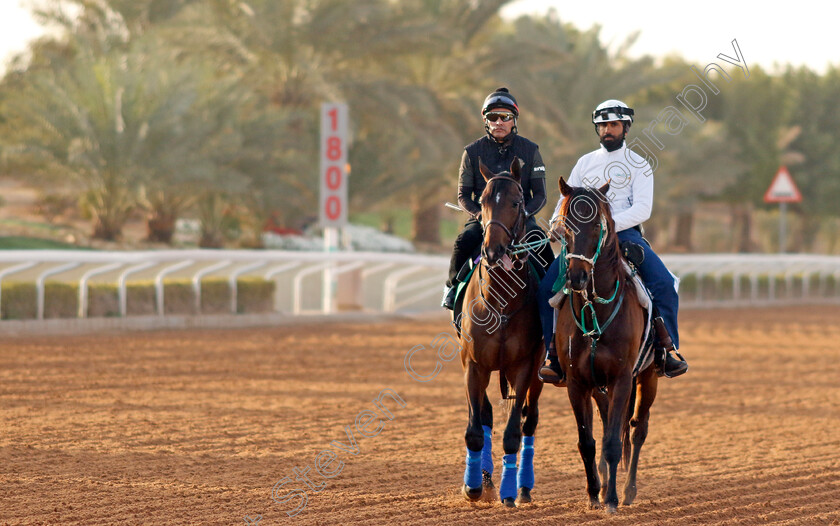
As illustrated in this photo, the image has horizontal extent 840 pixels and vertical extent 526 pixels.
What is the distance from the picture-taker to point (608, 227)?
237 inches

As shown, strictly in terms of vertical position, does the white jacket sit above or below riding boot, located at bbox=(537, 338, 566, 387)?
above

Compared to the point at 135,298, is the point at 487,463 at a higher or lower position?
lower

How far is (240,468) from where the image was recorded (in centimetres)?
709

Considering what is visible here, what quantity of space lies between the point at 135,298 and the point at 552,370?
11.0m

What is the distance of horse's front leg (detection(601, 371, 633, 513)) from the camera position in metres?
6.11

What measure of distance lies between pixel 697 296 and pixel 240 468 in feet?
66.2

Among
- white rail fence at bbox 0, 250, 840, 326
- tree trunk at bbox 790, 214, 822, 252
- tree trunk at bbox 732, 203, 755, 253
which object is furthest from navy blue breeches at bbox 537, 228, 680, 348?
tree trunk at bbox 790, 214, 822, 252

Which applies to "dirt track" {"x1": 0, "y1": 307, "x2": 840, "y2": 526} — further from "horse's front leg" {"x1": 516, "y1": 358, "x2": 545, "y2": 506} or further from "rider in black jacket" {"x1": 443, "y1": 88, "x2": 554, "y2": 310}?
"rider in black jacket" {"x1": 443, "y1": 88, "x2": 554, "y2": 310}

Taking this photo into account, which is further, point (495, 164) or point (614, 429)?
point (495, 164)

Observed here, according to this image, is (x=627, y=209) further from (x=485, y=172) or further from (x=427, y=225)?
(x=427, y=225)

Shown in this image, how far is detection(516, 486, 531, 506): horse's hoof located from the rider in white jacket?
2.43ft

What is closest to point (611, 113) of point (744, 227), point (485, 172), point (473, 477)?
point (485, 172)

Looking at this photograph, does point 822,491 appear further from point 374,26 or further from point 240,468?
point 374,26

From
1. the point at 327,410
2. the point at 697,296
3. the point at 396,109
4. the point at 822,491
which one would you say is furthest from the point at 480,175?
the point at 697,296
